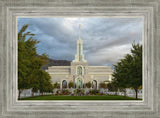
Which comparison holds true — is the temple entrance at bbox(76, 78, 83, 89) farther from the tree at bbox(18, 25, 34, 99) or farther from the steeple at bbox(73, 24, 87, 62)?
the tree at bbox(18, 25, 34, 99)

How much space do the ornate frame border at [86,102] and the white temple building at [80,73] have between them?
2.55ft

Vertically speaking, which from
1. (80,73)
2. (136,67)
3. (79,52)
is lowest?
(80,73)

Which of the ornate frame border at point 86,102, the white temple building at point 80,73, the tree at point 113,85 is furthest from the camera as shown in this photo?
the tree at point 113,85

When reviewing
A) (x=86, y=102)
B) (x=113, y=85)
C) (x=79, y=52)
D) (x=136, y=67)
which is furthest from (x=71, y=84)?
(x=136, y=67)

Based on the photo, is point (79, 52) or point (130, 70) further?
point (79, 52)

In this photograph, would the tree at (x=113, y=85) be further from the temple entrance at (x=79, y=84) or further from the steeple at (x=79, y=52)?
the steeple at (x=79, y=52)

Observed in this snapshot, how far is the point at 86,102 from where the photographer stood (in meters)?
2.78

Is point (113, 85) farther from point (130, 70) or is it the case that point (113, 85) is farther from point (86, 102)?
point (86, 102)

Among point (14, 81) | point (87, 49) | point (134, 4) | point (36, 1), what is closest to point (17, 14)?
point (36, 1)

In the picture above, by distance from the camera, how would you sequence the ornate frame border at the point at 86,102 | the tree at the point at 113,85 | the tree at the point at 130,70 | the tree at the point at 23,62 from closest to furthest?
the ornate frame border at the point at 86,102
the tree at the point at 23,62
the tree at the point at 130,70
the tree at the point at 113,85

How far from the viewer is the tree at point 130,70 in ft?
10.5

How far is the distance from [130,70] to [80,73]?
1044mm

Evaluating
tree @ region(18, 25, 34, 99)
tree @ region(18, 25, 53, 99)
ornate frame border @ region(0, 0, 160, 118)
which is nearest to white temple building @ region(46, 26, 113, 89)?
tree @ region(18, 25, 53, 99)

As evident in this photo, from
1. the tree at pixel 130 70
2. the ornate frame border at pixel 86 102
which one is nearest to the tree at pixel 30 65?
the ornate frame border at pixel 86 102
